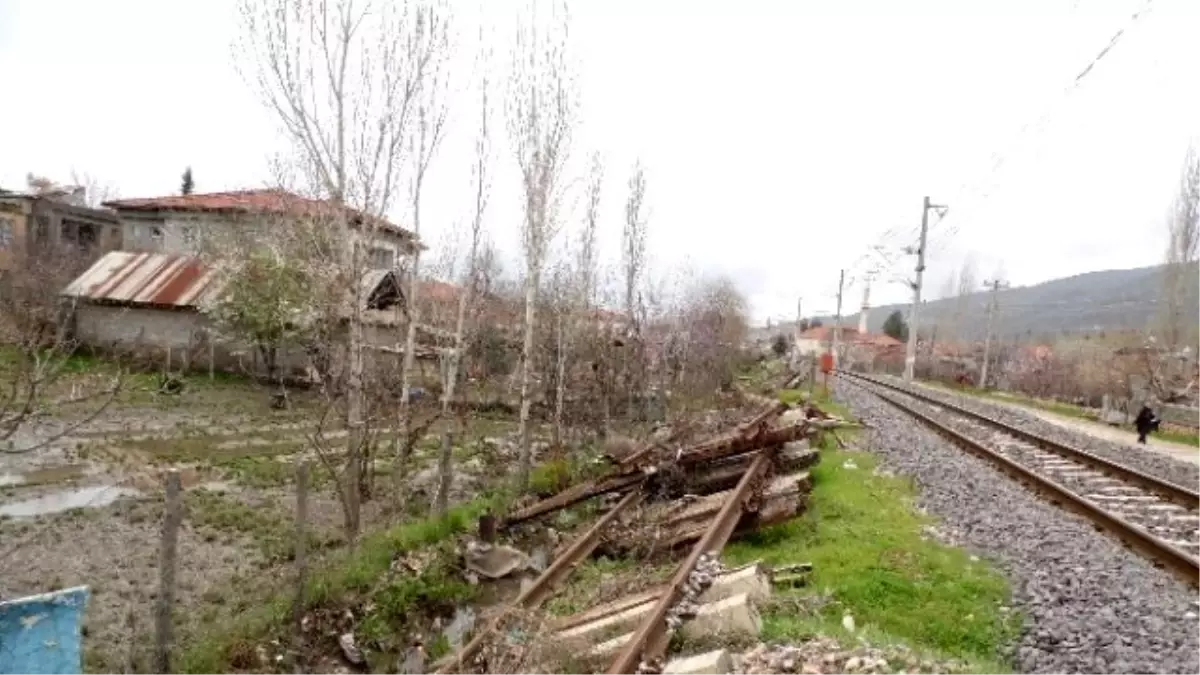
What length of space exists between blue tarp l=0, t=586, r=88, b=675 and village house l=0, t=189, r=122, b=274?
41351mm

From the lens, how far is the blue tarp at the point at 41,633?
16.1 feet

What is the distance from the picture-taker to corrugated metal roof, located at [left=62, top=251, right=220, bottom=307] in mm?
31219

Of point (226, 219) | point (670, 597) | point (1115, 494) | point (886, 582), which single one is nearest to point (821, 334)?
point (226, 219)

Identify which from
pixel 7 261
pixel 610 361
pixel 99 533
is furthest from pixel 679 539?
pixel 7 261

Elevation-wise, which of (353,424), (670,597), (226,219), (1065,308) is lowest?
(670,597)

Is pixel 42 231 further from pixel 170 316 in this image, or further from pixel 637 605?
pixel 637 605

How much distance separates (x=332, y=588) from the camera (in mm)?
9008

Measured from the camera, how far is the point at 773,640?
19.9 ft

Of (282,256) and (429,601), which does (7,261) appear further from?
(429,601)

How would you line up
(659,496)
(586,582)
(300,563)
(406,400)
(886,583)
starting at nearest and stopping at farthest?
(886,583), (300,563), (586,582), (659,496), (406,400)

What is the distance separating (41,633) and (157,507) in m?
8.65

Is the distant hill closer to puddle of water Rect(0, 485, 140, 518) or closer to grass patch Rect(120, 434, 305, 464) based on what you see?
grass patch Rect(120, 434, 305, 464)

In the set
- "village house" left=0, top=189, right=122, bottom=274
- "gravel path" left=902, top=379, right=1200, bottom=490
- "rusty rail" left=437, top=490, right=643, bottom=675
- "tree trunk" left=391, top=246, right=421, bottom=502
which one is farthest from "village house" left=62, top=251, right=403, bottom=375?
"gravel path" left=902, top=379, right=1200, bottom=490

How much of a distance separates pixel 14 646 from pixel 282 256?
60.1 feet
